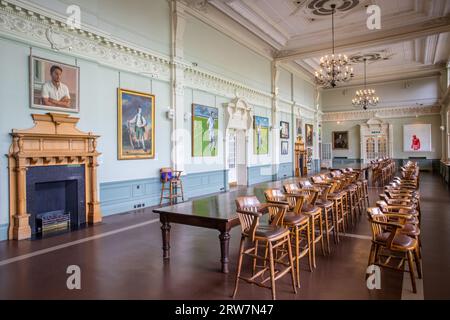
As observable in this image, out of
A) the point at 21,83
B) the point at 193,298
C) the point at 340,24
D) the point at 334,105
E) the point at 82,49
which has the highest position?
the point at 340,24

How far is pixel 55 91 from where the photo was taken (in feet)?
17.5

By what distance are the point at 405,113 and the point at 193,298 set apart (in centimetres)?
1903

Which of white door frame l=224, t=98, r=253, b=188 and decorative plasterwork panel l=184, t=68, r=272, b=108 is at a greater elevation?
decorative plasterwork panel l=184, t=68, r=272, b=108

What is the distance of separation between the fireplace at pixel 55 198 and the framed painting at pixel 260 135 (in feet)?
24.0

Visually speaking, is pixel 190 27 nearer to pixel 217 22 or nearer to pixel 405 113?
pixel 217 22

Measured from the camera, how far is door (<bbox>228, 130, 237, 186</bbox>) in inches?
440

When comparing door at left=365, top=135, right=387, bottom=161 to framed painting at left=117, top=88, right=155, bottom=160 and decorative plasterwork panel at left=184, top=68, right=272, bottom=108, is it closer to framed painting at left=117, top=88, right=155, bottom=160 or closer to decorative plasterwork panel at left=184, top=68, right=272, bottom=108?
decorative plasterwork panel at left=184, top=68, right=272, bottom=108

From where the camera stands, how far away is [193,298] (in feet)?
9.17

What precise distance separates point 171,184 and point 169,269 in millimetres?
4320

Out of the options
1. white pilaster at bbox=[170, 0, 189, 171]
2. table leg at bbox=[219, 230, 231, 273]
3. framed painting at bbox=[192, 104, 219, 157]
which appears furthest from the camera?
framed painting at bbox=[192, 104, 219, 157]

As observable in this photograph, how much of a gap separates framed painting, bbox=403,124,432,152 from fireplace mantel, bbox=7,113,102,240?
1766 cm

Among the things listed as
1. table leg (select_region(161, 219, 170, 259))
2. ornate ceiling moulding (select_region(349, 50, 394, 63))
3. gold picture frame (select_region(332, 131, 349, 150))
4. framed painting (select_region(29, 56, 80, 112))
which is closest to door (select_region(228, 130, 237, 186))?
framed painting (select_region(29, 56, 80, 112))

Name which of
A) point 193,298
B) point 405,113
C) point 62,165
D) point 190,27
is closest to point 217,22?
point 190,27

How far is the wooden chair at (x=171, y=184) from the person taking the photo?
24.9 feet
